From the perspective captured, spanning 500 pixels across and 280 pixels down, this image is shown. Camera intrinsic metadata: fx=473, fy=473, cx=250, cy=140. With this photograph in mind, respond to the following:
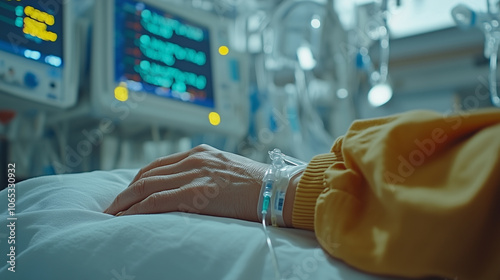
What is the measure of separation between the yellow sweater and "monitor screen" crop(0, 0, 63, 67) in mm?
1091

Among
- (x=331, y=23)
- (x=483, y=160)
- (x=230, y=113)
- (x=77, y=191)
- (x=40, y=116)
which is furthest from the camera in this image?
(x=331, y=23)

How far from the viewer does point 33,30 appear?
1355mm

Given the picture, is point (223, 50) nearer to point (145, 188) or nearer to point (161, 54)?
point (161, 54)

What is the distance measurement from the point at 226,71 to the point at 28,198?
1.39 metres

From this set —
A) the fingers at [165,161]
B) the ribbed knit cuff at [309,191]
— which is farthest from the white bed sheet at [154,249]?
the fingers at [165,161]

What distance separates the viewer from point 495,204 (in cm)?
46

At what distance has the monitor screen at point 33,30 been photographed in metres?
1.29

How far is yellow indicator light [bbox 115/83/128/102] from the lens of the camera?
1.55 metres

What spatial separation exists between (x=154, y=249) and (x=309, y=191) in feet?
0.64

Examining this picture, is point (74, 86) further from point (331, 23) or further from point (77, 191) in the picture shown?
point (331, 23)

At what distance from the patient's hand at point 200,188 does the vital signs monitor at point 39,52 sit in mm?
766

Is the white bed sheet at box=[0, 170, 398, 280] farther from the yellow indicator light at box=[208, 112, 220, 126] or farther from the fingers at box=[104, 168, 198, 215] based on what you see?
the yellow indicator light at box=[208, 112, 220, 126]

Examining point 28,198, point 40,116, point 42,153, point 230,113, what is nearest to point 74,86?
point 40,116

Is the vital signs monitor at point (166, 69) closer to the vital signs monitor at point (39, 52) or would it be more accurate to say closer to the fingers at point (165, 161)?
the vital signs monitor at point (39, 52)
